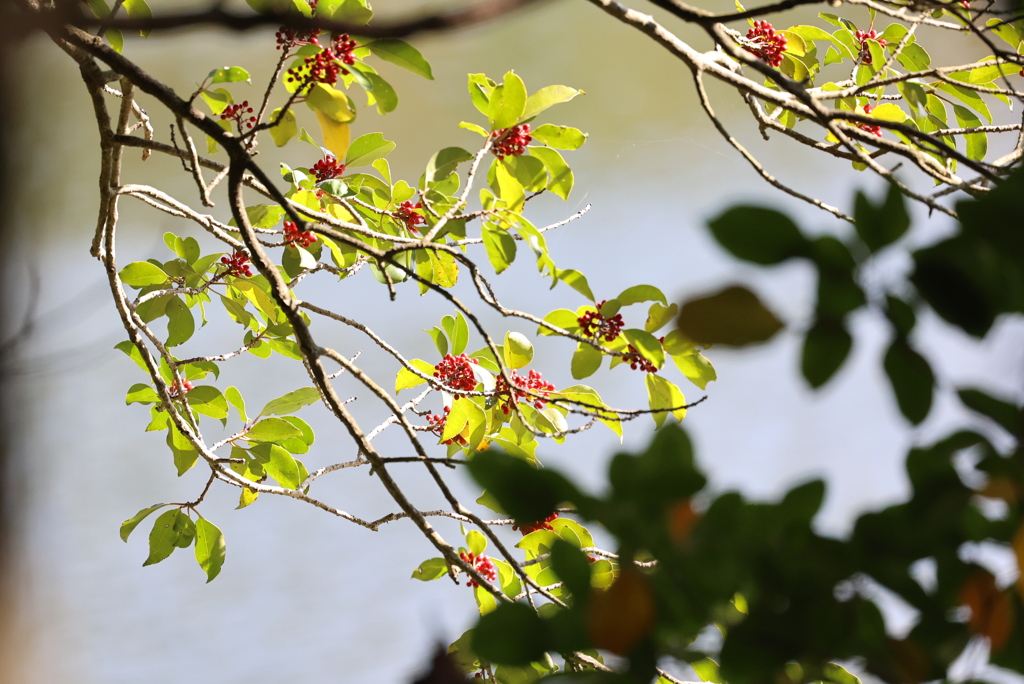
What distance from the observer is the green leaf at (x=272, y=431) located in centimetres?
86

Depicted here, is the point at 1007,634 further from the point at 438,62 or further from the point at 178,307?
the point at 438,62

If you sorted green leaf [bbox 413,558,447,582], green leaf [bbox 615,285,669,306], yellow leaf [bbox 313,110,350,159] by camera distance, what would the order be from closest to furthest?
yellow leaf [bbox 313,110,350,159] < green leaf [bbox 615,285,669,306] < green leaf [bbox 413,558,447,582]

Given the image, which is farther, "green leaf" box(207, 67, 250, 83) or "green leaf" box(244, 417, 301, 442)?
"green leaf" box(244, 417, 301, 442)

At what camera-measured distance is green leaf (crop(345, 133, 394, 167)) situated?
2.83 feet

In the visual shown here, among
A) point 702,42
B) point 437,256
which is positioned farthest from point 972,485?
point 702,42

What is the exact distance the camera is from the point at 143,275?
3.00ft

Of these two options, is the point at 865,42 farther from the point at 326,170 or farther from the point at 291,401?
the point at 291,401

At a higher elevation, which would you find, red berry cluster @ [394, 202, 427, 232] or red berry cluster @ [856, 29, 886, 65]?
red berry cluster @ [394, 202, 427, 232]

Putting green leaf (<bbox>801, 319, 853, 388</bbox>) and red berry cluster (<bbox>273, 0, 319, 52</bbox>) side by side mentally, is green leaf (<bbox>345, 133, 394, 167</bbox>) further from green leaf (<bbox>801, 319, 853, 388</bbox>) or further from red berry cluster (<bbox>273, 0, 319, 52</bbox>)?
green leaf (<bbox>801, 319, 853, 388</bbox>)

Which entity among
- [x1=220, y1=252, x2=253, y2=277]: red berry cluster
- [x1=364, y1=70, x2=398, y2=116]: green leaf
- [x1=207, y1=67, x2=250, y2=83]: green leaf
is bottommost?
[x1=220, y1=252, x2=253, y2=277]: red berry cluster

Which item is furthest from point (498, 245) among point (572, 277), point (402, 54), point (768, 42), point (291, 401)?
point (768, 42)

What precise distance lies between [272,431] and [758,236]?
73 cm

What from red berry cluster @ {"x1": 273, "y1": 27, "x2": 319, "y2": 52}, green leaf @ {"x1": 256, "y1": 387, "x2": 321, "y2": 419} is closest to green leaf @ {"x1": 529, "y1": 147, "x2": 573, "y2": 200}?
red berry cluster @ {"x1": 273, "y1": 27, "x2": 319, "y2": 52}

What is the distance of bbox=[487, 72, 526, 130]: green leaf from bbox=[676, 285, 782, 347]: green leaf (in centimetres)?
53
